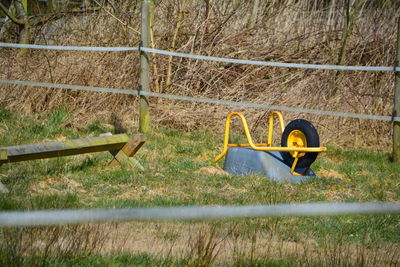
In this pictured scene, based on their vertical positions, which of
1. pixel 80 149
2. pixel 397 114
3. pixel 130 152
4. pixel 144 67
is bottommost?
pixel 130 152

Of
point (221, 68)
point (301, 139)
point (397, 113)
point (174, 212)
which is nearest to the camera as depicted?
point (174, 212)

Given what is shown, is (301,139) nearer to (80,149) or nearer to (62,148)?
(80,149)

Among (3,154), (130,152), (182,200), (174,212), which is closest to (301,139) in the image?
(130,152)

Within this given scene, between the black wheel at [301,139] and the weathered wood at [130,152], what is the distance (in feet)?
4.90

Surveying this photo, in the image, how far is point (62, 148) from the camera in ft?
20.4

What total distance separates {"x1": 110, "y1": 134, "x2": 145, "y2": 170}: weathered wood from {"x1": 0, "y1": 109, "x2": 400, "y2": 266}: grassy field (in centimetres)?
11

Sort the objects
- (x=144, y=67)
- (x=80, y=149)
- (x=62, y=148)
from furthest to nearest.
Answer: (x=144, y=67)
(x=80, y=149)
(x=62, y=148)

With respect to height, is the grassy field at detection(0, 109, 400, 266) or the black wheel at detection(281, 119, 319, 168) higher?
the black wheel at detection(281, 119, 319, 168)

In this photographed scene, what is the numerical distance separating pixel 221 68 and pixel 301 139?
3.44 m

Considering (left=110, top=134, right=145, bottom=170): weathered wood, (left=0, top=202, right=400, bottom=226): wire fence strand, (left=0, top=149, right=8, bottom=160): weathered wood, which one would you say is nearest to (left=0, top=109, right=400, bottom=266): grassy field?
(left=110, top=134, right=145, bottom=170): weathered wood

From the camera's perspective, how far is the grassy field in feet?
12.5

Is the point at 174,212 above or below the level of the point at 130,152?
above

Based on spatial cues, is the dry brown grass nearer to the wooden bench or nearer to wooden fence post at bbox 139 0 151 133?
wooden fence post at bbox 139 0 151 133

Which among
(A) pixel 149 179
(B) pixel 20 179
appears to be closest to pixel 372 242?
(A) pixel 149 179
